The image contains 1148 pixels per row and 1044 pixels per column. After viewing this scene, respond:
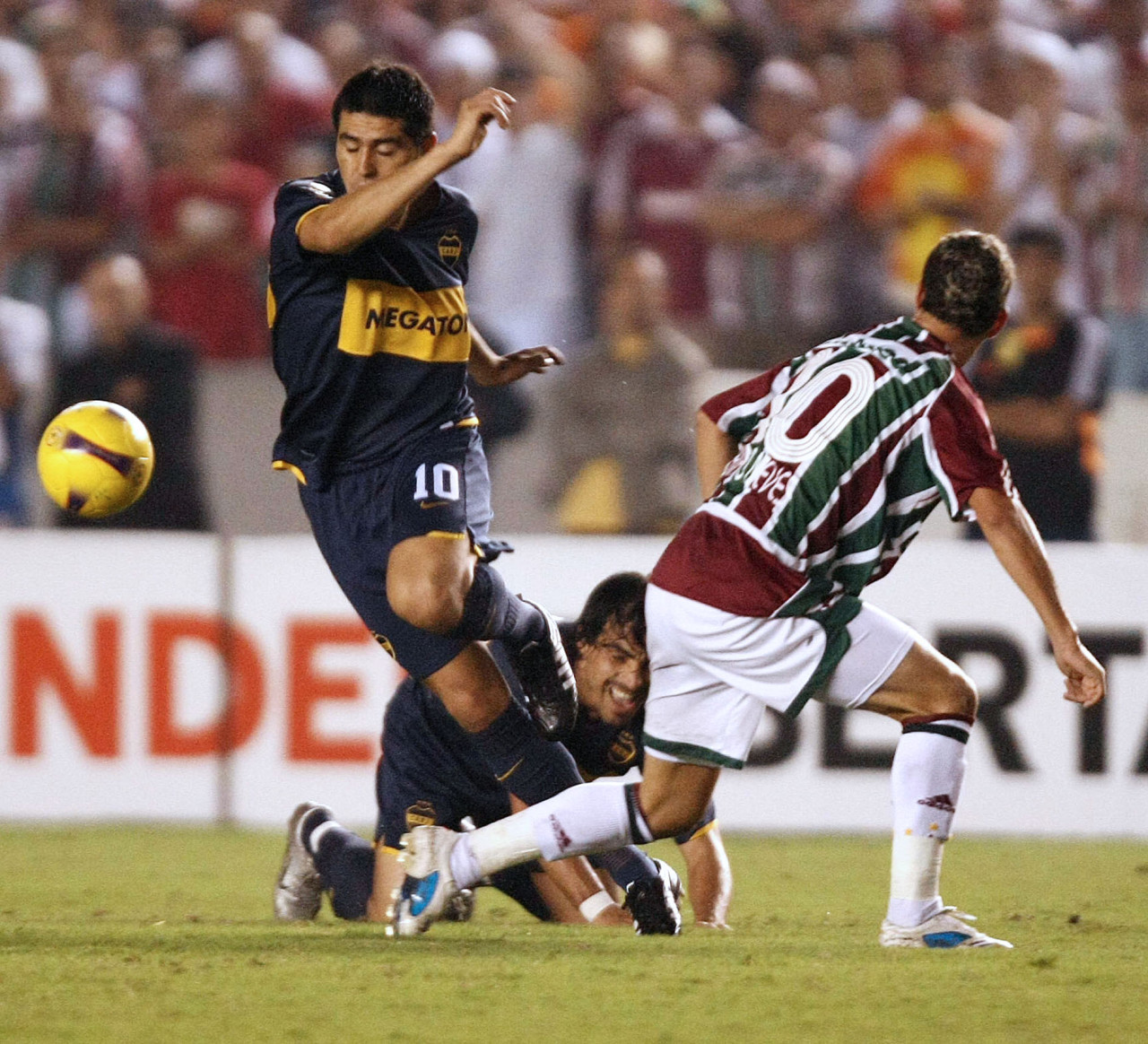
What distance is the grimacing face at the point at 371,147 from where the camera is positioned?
477 centimetres

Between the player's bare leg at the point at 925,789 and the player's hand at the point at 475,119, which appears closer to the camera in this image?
the player's hand at the point at 475,119

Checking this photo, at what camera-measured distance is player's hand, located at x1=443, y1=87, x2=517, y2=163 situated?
434 cm

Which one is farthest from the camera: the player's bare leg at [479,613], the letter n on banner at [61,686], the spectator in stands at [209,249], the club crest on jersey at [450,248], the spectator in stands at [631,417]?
the spectator in stands at [209,249]

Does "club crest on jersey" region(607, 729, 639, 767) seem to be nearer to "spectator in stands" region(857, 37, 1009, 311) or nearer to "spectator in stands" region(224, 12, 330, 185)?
"spectator in stands" region(857, 37, 1009, 311)

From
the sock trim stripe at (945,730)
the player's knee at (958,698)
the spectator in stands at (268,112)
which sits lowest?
the sock trim stripe at (945,730)

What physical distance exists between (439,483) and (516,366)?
721 mm

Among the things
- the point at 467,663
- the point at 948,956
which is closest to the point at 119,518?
the point at 467,663

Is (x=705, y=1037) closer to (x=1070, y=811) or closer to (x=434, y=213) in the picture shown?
(x=434, y=213)

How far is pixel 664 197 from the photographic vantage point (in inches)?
393

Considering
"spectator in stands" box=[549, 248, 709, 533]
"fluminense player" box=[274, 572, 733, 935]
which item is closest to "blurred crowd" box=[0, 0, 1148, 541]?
"spectator in stands" box=[549, 248, 709, 533]

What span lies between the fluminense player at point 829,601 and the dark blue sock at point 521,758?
346mm

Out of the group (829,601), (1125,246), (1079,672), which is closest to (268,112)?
(1125,246)

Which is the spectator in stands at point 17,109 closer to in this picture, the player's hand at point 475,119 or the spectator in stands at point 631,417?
the spectator in stands at point 631,417

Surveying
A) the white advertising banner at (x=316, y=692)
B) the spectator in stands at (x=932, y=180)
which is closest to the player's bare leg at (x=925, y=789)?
the white advertising banner at (x=316, y=692)
